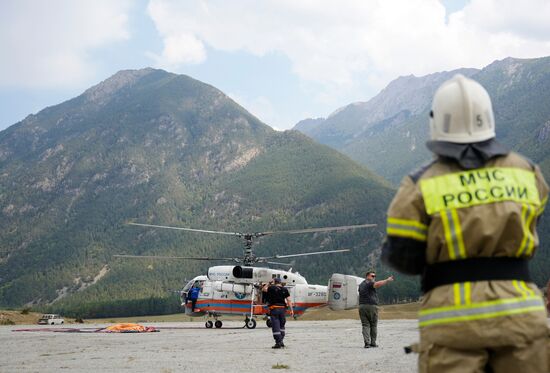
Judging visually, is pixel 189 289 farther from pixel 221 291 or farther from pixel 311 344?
pixel 311 344

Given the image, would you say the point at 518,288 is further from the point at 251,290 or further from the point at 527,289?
the point at 251,290

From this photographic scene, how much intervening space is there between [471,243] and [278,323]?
14.6 metres

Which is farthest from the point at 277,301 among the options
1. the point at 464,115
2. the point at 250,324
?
the point at 464,115

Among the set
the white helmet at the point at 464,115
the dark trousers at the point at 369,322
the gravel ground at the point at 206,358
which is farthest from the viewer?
the dark trousers at the point at 369,322

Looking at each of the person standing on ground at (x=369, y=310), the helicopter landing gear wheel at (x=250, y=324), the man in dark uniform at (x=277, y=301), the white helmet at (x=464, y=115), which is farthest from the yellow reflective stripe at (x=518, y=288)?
the helicopter landing gear wheel at (x=250, y=324)

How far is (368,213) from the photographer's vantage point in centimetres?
19362

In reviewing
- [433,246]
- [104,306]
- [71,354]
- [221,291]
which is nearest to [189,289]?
[221,291]

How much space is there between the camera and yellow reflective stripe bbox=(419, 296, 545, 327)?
12.8 ft

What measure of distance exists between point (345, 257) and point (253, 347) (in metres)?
154

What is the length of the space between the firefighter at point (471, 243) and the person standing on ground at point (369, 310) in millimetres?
13744

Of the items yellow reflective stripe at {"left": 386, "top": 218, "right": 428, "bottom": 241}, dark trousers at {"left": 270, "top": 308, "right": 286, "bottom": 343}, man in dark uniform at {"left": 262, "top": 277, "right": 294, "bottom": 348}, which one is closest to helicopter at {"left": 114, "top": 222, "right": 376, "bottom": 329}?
man in dark uniform at {"left": 262, "top": 277, "right": 294, "bottom": 348}

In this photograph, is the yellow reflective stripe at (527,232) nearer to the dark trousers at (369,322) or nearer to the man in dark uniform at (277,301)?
the dark trousers at (369,322)

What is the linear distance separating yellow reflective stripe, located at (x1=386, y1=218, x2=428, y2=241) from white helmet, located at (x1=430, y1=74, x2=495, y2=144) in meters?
0.58

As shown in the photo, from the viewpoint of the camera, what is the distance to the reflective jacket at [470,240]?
391 centimetres
